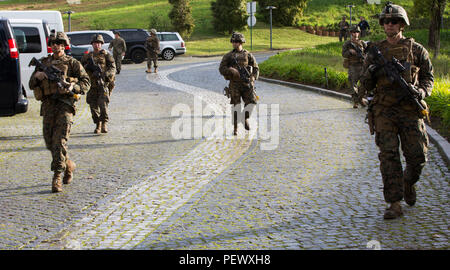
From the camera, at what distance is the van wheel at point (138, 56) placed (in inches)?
1421

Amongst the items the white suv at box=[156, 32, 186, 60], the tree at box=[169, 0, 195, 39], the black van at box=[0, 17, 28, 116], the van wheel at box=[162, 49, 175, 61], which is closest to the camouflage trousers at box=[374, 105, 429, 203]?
the black van at box=[0, 17, 28, 116]

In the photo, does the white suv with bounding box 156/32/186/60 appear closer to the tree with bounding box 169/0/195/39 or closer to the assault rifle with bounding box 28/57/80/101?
the tree with bounding box 169/0/195/39

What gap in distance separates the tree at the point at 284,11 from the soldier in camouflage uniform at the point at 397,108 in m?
58.6

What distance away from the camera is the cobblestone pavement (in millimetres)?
5684

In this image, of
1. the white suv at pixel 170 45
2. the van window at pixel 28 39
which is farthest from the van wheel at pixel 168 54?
the van window at pixel 28 39

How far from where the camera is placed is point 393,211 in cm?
616

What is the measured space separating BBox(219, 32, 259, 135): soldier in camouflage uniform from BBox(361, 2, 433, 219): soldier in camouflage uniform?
520cm

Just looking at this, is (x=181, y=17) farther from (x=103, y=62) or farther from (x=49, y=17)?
(x=103, y=62)

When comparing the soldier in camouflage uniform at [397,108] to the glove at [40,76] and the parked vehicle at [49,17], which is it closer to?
the glove at [40,76]

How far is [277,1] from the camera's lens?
63938 millimetres

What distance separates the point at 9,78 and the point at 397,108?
784 cm

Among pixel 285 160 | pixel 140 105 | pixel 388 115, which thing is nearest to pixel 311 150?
pixel 285 160

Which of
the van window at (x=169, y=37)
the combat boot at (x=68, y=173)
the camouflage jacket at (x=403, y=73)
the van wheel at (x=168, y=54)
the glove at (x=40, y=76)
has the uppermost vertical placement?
the camouflage jacket at (x=403, y=73)
